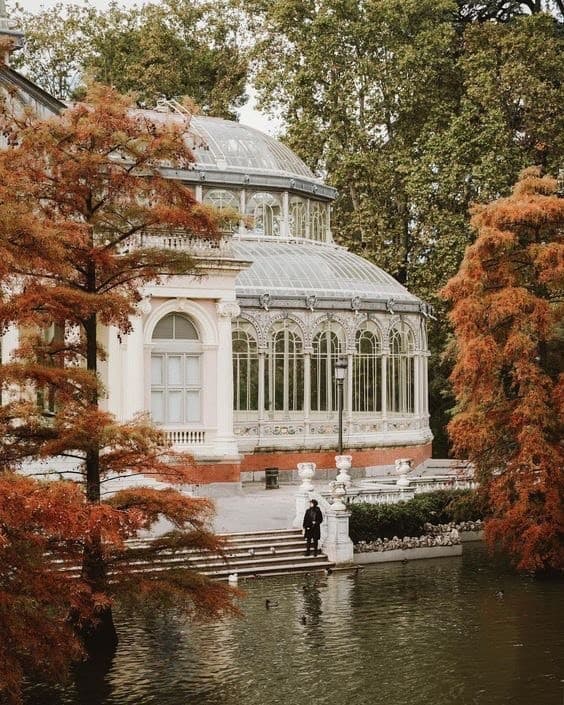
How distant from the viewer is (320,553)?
2447 centimetres

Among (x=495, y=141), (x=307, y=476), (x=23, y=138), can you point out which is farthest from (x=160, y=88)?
(x=23, y=138)

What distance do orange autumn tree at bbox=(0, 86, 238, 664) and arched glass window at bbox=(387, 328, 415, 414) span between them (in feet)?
61.7

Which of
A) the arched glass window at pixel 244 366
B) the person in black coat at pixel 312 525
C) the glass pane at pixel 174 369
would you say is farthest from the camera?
the arched glass window at pixel 244 366

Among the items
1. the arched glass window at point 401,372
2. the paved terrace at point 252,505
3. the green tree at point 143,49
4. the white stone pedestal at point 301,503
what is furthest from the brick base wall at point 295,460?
the green tree at point 143,49

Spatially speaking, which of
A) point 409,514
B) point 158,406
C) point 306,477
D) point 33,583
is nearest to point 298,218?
point 158,406

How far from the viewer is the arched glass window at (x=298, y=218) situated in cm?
3816

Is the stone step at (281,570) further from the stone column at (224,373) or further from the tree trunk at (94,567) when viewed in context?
the stone column at (224,373)

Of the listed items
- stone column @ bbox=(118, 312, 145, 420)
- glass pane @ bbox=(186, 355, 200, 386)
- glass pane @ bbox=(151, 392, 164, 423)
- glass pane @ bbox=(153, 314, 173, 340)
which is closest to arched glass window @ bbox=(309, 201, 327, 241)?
glass pane @ bbox=(186, 355, 200, 386)

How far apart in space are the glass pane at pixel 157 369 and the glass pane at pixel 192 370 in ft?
2.27

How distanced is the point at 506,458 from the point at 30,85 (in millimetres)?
15646

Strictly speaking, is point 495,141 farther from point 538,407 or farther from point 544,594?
point 544,594

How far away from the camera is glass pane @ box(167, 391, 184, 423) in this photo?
29.4 metres

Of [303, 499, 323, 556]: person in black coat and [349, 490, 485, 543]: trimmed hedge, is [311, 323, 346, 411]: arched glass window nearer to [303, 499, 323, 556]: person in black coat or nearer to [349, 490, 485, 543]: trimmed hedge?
[349, 490, 485, 543]: trimmed hedge

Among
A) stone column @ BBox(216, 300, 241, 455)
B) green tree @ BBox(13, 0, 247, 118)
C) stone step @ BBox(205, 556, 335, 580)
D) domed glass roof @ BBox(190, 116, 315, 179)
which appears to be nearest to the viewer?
stone step @ BBox(205, 556, 335, 580)
